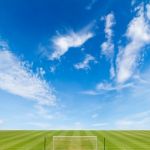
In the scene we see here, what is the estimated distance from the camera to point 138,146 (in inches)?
1479

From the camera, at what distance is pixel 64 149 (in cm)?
3466

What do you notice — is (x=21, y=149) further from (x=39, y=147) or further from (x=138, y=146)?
(x=138, y=146)

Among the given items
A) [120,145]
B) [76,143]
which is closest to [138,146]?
[120,145]

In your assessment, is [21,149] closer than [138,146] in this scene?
Yes

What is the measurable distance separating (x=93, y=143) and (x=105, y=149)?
4.24 metres

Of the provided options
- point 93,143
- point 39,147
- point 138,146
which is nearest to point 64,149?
point 39,147

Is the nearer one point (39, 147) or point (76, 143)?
point (39, 147)

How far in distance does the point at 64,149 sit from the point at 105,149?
4577 millimetres

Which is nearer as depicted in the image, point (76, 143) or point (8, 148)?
point (8, 148)

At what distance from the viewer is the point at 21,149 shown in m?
34.0

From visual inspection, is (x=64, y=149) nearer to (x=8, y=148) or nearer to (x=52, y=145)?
(x=52, y=145)

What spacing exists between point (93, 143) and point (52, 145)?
5237 millimetres

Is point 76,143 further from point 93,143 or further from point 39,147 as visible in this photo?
point 39,147

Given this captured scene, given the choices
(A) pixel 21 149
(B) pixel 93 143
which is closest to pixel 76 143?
Answer: (B) pixel 93 143
